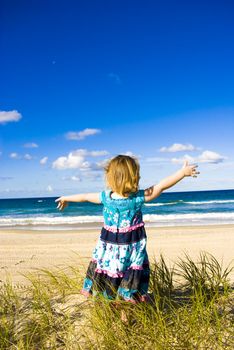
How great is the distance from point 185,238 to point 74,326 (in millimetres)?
Answer: 10408

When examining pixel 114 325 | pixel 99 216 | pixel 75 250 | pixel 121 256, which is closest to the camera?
pixel 114 325

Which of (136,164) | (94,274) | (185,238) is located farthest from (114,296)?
(185,238)

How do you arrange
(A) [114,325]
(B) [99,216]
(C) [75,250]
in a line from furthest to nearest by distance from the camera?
(B) [99,216], (C) [75,250], (A) [114,325]

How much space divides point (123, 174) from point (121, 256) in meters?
0.69

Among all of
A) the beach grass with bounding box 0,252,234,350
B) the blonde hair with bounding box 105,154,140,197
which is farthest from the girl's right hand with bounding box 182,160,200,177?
the beach grass with bounding box 0,252,234,350

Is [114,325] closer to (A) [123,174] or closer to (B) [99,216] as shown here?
(A) [123,174]

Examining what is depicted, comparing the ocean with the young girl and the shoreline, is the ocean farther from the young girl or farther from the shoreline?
the young girl

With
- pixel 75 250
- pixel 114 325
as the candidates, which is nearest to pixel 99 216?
pixel 75 250

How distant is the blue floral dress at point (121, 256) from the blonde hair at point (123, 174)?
0.33 feet

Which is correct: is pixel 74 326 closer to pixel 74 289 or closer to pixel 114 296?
pixel 114 296

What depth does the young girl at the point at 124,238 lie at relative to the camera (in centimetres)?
316

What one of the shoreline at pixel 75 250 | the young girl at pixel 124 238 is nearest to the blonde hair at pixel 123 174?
the young girl at pixel 124 238

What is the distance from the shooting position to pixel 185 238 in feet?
42.4

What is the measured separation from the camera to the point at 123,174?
3203 mm
